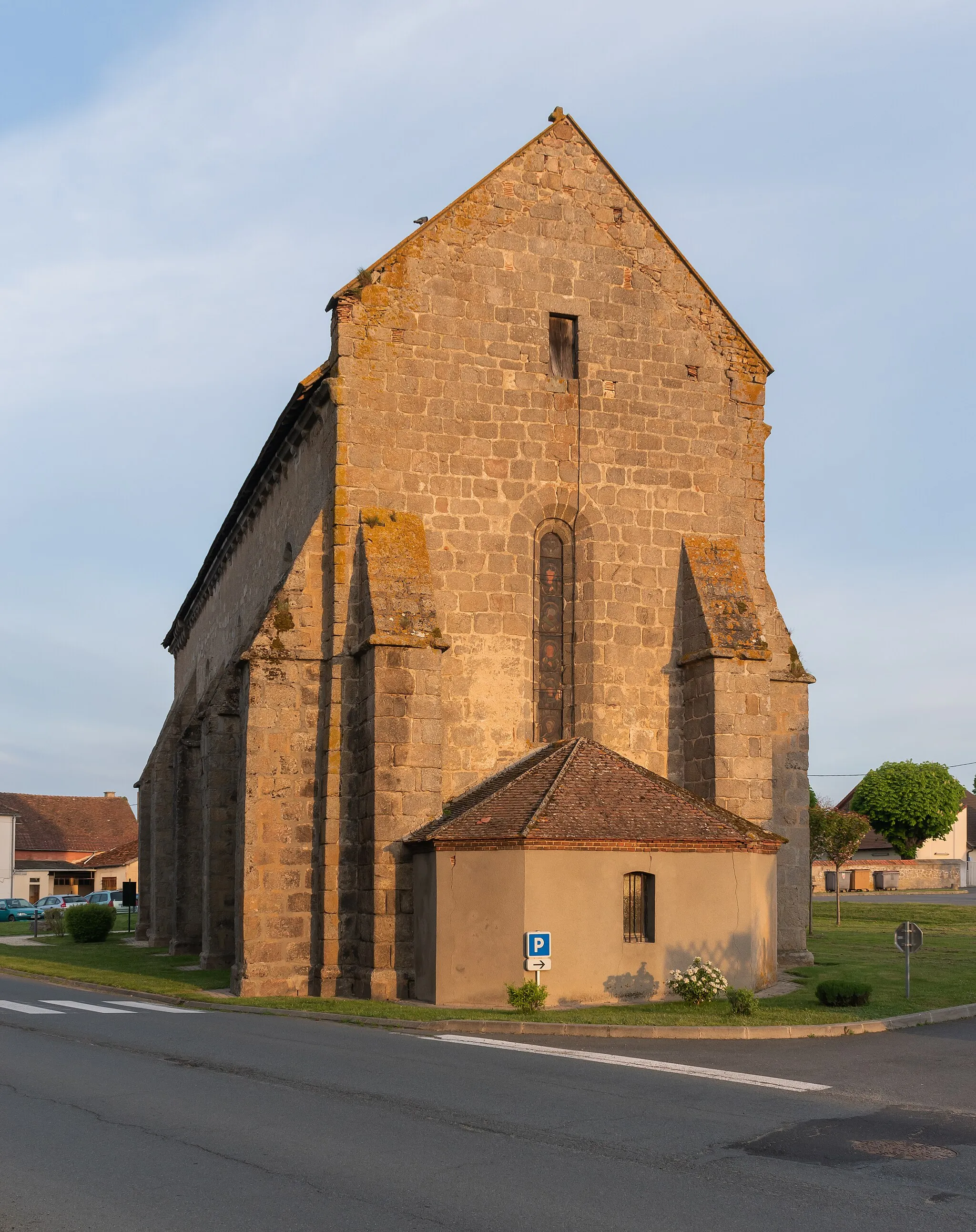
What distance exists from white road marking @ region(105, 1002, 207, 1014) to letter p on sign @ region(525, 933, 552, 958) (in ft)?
14.6

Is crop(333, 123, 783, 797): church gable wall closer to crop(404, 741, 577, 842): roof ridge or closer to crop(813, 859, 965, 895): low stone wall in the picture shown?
crop(404, 741, 577, 842): roof ridge

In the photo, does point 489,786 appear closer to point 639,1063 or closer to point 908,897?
point 639,1063

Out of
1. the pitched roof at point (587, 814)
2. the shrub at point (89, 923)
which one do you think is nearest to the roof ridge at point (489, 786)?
the pitched roof at point (587, 814)

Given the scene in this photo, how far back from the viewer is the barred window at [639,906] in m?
16.9

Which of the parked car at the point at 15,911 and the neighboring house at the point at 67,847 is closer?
the parked car at the point at 15,911

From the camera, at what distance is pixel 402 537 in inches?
742

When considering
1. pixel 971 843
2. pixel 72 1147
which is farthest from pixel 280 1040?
pixel 971 843

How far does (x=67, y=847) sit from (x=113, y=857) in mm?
3298

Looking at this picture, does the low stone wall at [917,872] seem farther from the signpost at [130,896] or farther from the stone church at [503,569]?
the stone church at [503,569]

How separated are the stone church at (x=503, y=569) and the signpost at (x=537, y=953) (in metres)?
1.79

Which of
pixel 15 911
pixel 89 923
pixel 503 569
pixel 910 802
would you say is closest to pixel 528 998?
pixel 503 569

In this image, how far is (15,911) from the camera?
51969 millimetres

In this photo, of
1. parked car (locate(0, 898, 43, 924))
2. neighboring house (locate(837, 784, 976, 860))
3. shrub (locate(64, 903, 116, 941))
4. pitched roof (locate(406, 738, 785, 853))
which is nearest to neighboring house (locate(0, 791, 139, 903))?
parked car (locate(0, 898, 43, 924))

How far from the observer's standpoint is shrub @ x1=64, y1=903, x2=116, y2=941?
3462 cm
